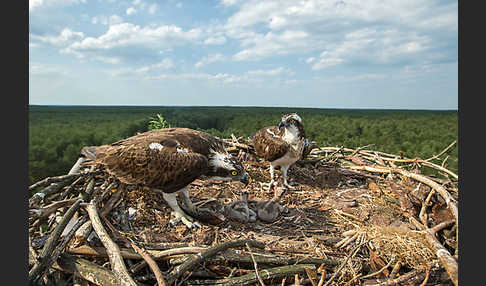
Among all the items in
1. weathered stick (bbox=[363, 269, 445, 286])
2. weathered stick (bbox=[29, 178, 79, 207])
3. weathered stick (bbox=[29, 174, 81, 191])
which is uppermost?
weathered stick (bbox=[29, 174, 81, 191])

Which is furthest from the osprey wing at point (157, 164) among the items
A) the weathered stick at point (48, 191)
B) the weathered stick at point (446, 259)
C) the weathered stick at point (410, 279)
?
the weathered stick at point (446, 259)

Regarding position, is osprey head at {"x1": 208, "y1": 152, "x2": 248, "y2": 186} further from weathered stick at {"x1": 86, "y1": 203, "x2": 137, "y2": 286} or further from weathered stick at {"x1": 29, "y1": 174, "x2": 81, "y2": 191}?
weathered stick at {"x1": 29, "y1": 174, "x2": 81, "y2": 191}

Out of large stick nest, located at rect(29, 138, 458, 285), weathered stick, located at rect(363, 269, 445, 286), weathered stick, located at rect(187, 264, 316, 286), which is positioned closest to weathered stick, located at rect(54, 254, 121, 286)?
large stick nest, located at rect(29, 138, 458, 285)

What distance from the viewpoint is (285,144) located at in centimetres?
514

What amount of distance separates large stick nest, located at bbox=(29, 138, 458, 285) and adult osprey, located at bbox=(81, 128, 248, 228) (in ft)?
1.03

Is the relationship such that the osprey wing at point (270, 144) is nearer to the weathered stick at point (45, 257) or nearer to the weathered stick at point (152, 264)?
the weathered stick at point (152, 264)

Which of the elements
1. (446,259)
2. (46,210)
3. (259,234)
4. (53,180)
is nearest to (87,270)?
(46,210)

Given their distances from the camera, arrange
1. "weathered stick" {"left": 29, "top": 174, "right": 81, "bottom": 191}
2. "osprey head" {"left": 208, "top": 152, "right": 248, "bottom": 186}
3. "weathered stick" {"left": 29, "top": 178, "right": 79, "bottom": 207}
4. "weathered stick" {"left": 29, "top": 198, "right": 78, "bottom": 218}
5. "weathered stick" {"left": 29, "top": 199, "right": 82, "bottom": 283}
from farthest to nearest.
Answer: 1. "osprey head" {"left": 208, "top": 152, "right": 248, "bottom": 186}
2. "weathered stick" {"left": 29, "top": 174, "right": 81, "bottom": 191}
3. "weathered stick" {"left": 29, "top": 178, "right": 79, "bottom": 207}
4. "weathered stick" {"left": 29, "top": 198, "right": 78, "bottom": 218}
5. "weathered stick" {"left": 29, "top": 199, "right": 82, "bottom": 283}

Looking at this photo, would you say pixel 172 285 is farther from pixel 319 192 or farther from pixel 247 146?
pixel 247 146

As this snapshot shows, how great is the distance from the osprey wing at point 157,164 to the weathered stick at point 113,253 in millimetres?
807

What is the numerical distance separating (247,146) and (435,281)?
4153 millimetres

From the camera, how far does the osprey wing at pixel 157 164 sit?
3.64 m

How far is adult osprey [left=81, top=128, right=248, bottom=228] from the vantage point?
365 centimetres

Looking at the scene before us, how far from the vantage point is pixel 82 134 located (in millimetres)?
15180
